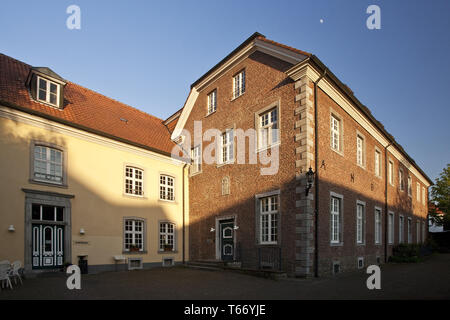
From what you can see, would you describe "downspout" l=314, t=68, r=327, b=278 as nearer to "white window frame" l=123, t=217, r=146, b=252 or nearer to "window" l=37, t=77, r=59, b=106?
"white window frame" l=123, t=217, r=146, b=252

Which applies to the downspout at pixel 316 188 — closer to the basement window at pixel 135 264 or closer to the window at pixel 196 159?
the window at pixel 196 159

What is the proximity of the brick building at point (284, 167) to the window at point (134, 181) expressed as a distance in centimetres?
325

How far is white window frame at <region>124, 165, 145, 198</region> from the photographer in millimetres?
17062

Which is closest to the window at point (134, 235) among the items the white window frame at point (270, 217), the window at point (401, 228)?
the white window frame at point (270, 217)

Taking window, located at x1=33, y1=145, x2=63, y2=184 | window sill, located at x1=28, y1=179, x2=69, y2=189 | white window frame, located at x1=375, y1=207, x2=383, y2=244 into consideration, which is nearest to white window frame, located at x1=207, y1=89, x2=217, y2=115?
window, located at x1=33, y1=145, x2=63, y2=184

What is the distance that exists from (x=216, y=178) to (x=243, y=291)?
8443mm

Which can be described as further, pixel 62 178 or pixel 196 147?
pixel 196 147

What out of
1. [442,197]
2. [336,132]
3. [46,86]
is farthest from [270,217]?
[442,197]

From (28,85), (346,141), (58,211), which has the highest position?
(28,85)

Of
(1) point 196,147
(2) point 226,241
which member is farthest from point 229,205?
(1) point 196,147

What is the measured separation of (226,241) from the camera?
643 inches

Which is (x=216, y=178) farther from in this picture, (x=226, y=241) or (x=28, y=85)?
(x=28, y=85)

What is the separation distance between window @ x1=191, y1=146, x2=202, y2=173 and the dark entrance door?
3.93 m

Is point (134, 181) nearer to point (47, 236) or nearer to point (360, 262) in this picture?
point (47, 236)
